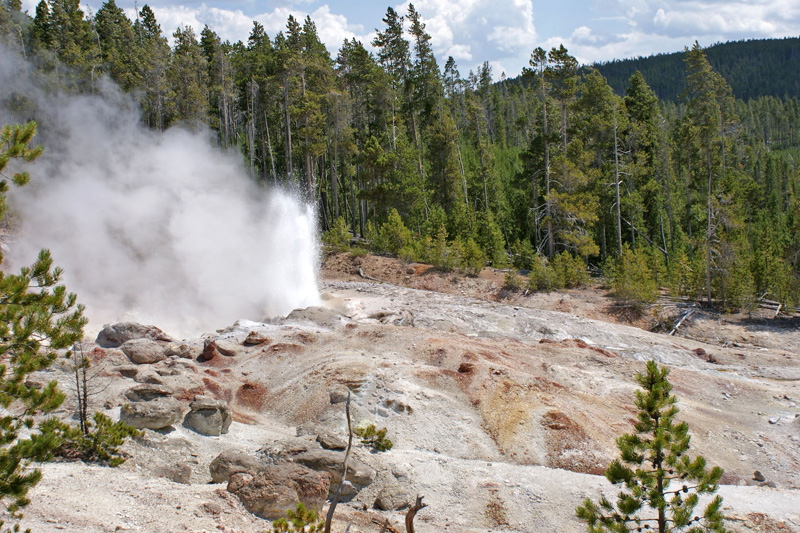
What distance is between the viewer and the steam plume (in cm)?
1659

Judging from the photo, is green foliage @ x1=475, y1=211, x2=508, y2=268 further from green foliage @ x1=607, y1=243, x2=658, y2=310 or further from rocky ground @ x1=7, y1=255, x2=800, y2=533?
rocky ground @ x1=7, y1=255, x2=800, y2=533

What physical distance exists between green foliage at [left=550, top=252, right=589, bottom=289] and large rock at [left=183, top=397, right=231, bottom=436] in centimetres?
1859

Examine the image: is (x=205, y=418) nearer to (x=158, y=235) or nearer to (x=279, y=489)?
(x=279, y=489)

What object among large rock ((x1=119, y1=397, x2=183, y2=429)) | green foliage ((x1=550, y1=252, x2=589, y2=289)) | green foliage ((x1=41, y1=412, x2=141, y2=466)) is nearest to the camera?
green foliage ((x1=41, y1=412, x2=141, y2=466))

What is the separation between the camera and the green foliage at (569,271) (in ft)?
80.7

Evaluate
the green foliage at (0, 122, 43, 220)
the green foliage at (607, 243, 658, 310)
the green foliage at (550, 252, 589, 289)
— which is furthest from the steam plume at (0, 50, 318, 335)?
the green foliage at (607, 243, 658, 310)

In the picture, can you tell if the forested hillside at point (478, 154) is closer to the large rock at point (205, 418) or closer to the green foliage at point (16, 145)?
the large rock at point (205, 418)

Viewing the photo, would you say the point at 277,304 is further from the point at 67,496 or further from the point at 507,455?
the point at 67,496

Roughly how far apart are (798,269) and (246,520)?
73.7 ft

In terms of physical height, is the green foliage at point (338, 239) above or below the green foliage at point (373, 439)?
above

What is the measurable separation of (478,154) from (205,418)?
102ft

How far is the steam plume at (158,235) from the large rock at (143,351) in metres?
3.59

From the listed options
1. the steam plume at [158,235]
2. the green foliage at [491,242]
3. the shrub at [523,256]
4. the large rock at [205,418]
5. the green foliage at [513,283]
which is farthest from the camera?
the green foliage at [491,242]

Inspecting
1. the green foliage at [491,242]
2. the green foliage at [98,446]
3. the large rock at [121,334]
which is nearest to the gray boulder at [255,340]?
the large rock at [121,334]
